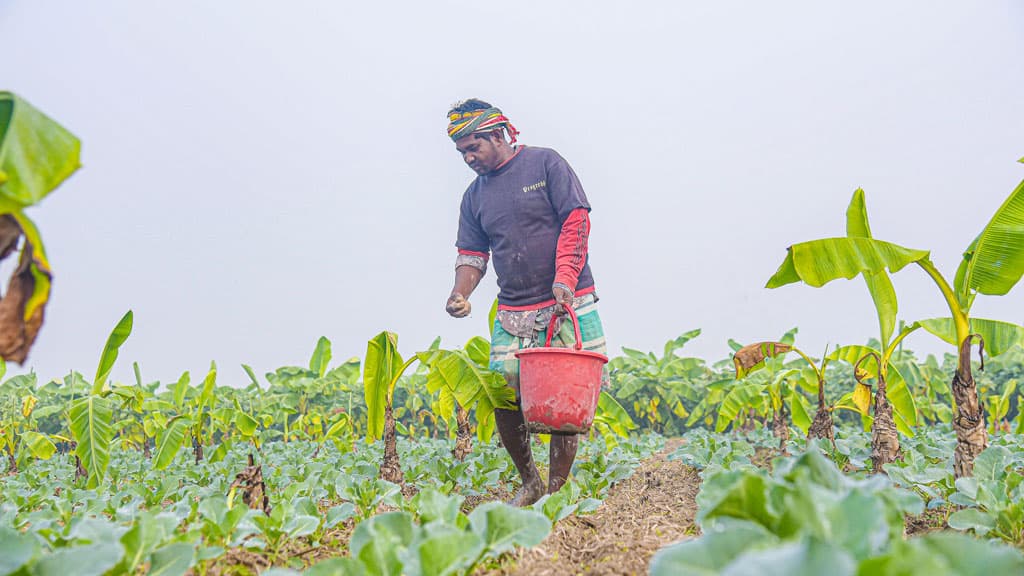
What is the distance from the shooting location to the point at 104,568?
1.31m

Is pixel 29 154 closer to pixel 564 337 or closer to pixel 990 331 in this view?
pixel 564 337

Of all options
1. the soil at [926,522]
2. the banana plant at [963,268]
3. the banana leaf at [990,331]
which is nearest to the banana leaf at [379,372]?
the banana plant at [963,268]

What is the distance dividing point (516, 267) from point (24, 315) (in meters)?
2.51

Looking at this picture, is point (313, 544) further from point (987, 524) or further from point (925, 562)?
point (987, 524)

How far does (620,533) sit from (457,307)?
63.3 inches

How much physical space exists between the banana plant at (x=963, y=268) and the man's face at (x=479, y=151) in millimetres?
1646

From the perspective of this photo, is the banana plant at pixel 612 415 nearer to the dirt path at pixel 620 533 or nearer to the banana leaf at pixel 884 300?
the dirt path at pixel 620 533

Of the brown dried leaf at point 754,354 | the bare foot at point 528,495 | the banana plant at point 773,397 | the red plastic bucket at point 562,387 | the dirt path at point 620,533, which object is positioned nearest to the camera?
the dirt path at point 620,533

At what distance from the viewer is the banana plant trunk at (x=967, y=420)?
297 cm

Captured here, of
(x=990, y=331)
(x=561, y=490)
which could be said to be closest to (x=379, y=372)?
(x=561, y=490)

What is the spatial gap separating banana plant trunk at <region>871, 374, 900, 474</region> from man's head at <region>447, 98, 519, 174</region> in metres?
Answer: 2.47

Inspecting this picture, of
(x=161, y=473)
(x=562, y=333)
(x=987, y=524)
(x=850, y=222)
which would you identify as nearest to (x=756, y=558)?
(x=987, y=524)

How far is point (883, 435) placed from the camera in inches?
142

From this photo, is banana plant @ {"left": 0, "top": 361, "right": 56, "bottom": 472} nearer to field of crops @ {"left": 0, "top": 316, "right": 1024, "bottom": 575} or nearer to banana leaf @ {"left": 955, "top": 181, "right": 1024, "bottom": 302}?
field of crops @ {"left": 0, "top": 316, "right": 1024, "bottom": 575}
